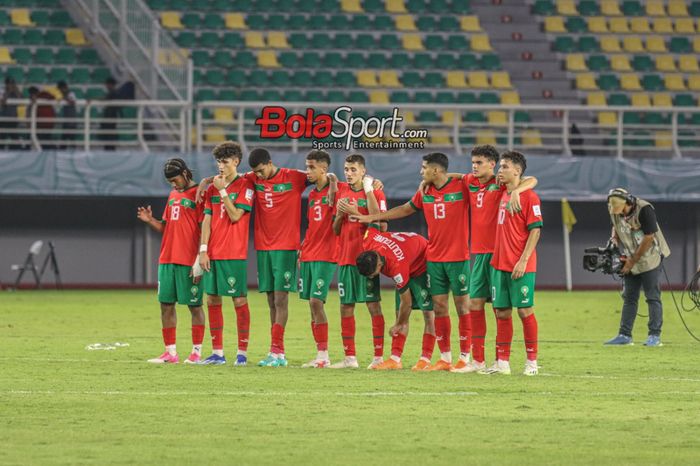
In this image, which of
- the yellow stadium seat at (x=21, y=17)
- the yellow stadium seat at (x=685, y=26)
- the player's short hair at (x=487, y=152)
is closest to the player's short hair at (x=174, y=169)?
the player's short hair at (x=487, y=152)

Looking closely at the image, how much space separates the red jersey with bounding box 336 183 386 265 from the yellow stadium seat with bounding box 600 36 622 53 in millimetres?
24729

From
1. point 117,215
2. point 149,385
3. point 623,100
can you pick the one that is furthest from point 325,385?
point 623,100

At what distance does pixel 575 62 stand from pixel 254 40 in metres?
8.21

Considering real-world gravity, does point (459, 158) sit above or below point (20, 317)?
above

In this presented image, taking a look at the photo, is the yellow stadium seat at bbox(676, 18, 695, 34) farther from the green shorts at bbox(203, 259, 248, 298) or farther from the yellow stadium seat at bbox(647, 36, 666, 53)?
the green shorts at bbox(203, 259, 248, 298)

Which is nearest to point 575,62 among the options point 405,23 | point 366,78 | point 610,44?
point 610,44

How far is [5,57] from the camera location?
109 ft

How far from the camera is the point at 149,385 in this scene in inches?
475

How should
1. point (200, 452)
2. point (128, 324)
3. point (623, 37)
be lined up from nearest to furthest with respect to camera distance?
point (200, 452) < point (128, 324) < point (623, 37)

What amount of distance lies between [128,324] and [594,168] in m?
12.9

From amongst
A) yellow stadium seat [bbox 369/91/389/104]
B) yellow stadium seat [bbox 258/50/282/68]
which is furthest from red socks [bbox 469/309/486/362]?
yellow stadium seat [bbox 258/50/282/68]

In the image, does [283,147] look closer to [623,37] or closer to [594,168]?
[594,168]

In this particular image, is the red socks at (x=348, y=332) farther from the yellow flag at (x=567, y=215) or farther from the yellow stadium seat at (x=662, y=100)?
the yellow stadium seat at (x=662, y=100)

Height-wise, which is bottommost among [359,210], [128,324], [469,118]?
[128,324]
